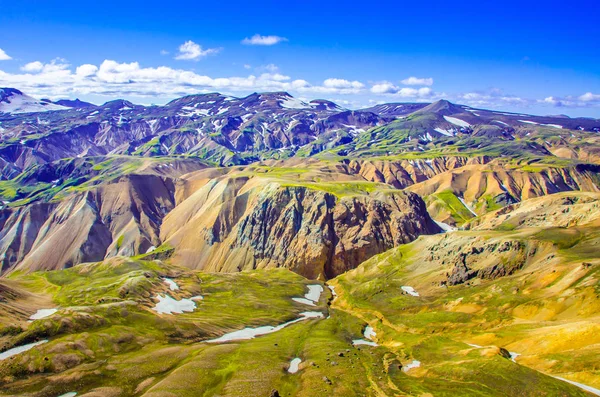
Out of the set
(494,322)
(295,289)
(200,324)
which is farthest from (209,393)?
(295,289)

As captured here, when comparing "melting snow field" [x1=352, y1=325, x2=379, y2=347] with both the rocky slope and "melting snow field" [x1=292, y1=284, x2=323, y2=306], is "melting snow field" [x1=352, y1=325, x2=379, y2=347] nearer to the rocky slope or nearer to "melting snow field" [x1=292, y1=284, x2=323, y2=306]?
the rocky slope

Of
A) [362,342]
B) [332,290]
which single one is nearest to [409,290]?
[332,290]

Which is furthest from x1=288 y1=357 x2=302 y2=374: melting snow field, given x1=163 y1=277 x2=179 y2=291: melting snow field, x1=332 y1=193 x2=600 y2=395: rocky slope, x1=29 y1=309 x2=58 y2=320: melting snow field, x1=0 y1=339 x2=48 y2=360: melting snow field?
x1=163 y1=277 x2=179 y2=291: melting snow field

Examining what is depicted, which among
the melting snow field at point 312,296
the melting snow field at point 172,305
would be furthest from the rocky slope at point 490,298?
the melting snow field at point 172,305

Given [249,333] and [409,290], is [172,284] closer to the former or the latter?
[249,333]

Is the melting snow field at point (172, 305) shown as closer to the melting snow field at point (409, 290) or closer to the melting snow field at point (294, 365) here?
the melting snow field at point (294, 365)

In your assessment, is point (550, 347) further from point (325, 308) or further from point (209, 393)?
point (325, 308)

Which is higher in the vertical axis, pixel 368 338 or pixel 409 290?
pixel 409 290
